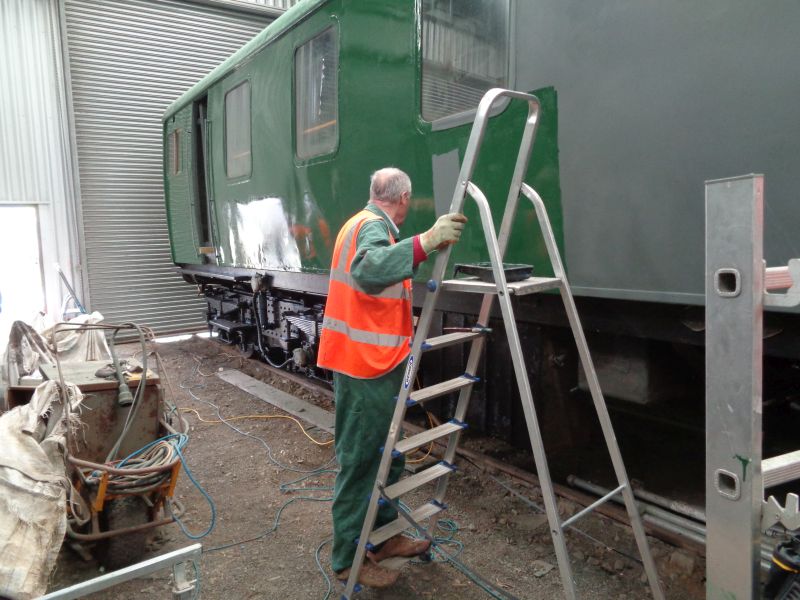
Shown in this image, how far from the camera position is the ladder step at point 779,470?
1.07 metres

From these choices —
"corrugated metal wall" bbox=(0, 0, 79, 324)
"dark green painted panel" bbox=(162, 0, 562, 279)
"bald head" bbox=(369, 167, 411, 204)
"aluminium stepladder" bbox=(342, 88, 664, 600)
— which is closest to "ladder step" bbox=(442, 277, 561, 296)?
"aluminium stepladder" bbox=(342, 88, 664, 600)

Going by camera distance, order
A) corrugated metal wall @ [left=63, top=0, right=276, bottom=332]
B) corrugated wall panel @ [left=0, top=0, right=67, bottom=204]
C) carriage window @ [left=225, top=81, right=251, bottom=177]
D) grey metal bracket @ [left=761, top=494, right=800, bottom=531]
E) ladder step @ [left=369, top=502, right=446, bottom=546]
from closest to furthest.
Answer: grey metal bracket @ [left=761, top=494, right=800, bottom=531] → ladder step @ [left=369, top=502, right=446, bottom=546] → carriage window @ [left=225, top=81, right=251, bottom=177] → corrugated wall panel @ [left=0, top=0, right=67, bottom=204] → corrugated metal wall @ [left=63, top=0, right=276, bottom=332]

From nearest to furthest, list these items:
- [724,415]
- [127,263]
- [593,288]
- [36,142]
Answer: [724,415]
[593,288]
[36,142]
[127,263]

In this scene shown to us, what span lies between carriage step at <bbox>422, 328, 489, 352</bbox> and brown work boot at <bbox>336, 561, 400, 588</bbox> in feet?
3.37

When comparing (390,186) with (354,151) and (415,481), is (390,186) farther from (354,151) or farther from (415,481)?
(354,151)

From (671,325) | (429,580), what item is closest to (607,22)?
(671,325)

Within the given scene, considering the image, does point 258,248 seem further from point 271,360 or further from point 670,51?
point 670,51

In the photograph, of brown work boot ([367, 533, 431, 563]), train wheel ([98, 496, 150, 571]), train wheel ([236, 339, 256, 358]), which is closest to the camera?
brown work boot ([367, 533, 431, 563])

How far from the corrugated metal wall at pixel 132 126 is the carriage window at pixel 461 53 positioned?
7.73 metres

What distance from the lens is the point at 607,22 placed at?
242cm

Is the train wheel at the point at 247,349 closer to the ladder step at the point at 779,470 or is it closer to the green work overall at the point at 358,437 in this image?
the green work overall at the point at 358,437

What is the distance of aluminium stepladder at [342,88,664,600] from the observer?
73.2 inches

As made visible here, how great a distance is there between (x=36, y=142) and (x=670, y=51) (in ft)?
30.1

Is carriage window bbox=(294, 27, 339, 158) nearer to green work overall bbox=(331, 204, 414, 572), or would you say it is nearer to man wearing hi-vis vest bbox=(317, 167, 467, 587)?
man wearing hi-vis vest bbox=(317, 167, 467, 587)
